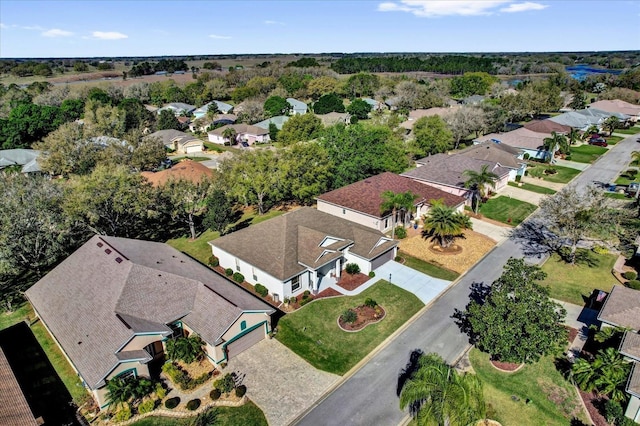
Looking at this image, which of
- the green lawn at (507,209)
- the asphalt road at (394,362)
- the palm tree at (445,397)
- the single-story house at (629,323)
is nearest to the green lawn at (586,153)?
the green lawn at (507,209)

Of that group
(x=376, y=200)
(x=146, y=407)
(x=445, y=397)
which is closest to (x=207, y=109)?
(x=376, y=200)

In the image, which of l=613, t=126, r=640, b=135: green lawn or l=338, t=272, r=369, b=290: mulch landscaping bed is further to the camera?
l=613, t=126, r=640, b=135: green lawn

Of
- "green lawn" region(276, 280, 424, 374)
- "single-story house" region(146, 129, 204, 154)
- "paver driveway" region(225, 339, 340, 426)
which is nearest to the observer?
"paver driveway" region(225, 339, 340, 426)

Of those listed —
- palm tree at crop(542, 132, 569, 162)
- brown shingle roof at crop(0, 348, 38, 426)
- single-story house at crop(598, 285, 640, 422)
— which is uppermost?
palm tree at crop(542, 132, 569, 162)

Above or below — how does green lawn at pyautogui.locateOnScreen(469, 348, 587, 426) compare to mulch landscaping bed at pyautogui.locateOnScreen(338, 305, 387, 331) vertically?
below

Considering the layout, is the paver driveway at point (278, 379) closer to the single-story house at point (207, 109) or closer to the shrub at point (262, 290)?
the shrub at point (262, 290)

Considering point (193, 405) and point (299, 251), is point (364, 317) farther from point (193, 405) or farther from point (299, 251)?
point (193, 405)

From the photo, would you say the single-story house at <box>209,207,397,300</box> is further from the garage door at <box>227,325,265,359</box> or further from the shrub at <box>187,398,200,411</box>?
the shrub at <box>187,398,200,411</box>

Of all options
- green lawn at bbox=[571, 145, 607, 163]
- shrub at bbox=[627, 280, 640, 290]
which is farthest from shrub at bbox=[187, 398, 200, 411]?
green lawn at bbox=[571, 145, 607, 163]
